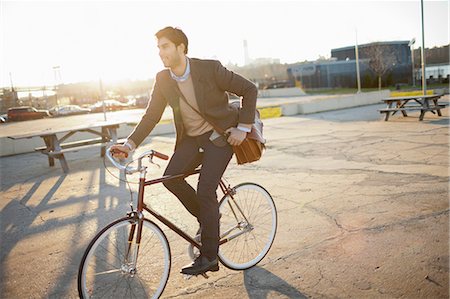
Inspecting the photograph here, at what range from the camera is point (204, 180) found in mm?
3066

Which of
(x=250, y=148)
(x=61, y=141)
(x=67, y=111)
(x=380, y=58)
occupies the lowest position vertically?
(x=61, y=141)

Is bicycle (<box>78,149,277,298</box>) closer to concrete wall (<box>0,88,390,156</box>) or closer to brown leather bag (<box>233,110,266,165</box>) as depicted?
brown leather bag (<box>233,110,266,165</box>)

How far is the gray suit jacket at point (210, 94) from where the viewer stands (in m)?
3.11

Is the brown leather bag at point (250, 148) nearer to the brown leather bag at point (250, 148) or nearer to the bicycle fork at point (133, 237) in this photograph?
the brown leather bag at point (250, 148)

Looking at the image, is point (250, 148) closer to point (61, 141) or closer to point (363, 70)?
point (61, 141)

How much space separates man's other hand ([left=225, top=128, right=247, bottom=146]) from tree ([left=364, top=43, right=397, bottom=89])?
48755mm

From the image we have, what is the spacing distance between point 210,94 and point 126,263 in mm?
1403

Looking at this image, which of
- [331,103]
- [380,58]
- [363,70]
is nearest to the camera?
[331,103]

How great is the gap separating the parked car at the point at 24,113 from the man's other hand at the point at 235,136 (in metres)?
36.5

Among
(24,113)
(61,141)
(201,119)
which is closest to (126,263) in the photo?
(201,119)

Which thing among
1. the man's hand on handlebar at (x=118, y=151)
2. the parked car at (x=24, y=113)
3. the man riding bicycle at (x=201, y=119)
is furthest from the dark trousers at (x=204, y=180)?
the parked car at (x=24, y=113)

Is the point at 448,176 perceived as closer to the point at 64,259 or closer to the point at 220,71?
the point at 220,71

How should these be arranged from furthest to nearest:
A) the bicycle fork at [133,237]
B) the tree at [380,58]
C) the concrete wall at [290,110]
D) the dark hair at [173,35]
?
the tree at [380,58] < the concrete wall at [290,110] < the dark hair at [173,35] < the bicycle fork at [133,237]

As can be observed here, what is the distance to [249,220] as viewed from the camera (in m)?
3.80
